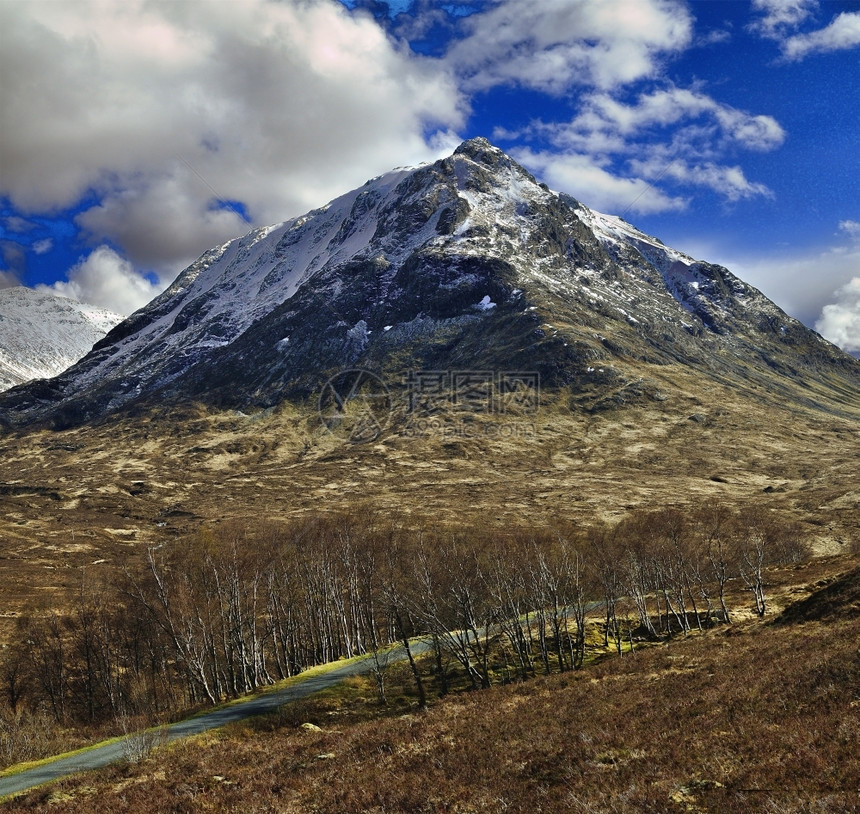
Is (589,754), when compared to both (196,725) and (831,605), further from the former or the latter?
(196,725)

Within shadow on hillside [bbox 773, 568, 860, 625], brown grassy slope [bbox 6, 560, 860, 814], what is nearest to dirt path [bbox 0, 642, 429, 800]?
brown grassy slope [bbox 6, 560, 860, 814]

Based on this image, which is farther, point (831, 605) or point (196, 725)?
point (196, 725)

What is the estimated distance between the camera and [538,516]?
155875 mm

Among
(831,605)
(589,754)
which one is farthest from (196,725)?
(831,605)

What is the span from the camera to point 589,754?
20.9 m

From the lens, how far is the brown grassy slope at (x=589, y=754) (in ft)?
52.5

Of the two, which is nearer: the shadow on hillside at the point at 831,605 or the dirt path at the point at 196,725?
the dirt path at the point at 196,725

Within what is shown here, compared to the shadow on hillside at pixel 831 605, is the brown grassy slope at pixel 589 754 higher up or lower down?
higher up

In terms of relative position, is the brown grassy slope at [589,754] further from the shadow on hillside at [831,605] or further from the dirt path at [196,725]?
the dirt path at [196,725]

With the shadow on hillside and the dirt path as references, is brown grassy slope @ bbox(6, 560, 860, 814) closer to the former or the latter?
the shadow on hillside

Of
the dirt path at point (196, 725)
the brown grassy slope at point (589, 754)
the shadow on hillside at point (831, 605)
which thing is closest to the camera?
the brown grassy slope at point (589, 754)

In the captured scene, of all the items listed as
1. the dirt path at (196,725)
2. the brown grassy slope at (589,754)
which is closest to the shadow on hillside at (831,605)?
the brown grassy slope at (589,754)

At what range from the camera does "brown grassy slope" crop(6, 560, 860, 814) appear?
1602cm

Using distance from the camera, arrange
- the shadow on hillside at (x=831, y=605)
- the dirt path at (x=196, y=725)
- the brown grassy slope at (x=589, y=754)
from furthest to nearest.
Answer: the shadow on hillside at (x=831, y=605), the dirt path at (x=196, y=725), the brown grassy slope at (x=589, y=754)
